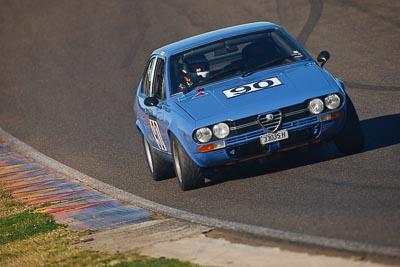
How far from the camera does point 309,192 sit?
913 centimetres

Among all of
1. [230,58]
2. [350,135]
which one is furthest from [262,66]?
[350,135]

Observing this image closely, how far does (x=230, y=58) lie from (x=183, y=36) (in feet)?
35.3

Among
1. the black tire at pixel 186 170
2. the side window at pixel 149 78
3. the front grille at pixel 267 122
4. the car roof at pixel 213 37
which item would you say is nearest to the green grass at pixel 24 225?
the black tire at pixel 186 170

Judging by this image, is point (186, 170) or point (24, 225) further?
point (186, 170)

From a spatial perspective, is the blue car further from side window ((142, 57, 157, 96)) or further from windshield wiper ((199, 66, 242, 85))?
side window ((142, 57, 157, 96))

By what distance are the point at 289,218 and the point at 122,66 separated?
41.3 ft

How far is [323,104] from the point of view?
9.87 meters

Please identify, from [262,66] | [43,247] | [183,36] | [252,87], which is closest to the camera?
[43,247]

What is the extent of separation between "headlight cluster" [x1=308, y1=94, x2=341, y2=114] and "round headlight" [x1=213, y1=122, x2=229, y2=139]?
0.82 m

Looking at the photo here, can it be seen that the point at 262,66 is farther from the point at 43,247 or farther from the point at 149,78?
the point at 43,247

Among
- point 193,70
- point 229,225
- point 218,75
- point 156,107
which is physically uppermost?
point 193,70

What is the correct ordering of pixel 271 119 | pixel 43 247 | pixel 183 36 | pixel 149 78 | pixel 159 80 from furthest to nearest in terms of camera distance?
pixel 183 36 → pixel 149 78 → pixel 159 80 → pixel 271 119 → pixel 43 247

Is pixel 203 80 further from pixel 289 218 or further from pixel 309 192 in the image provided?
pixel 289 218

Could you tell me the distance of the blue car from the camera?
978 centimetres
